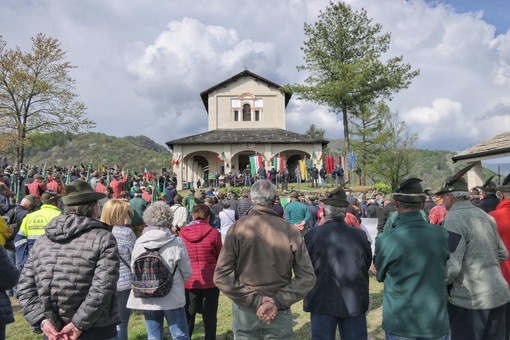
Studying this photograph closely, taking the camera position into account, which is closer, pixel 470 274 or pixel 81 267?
pixel 81 267

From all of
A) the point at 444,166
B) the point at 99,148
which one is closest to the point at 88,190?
the point at 99,148

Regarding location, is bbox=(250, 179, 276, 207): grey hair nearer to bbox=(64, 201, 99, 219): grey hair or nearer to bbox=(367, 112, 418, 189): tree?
bbox=(64, 201, 99, 219): grey hair

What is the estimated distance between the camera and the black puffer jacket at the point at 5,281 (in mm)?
2889

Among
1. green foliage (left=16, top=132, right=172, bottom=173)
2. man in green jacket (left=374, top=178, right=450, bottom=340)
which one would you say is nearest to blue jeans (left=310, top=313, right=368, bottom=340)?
man in green jacket (left=374, top=178, right=450, bottom=340)

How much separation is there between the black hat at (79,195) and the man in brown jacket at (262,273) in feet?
3.61

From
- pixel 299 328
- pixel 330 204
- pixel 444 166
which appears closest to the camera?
pixel 330 204

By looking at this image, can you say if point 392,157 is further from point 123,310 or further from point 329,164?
point 123,310

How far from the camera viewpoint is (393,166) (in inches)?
1344

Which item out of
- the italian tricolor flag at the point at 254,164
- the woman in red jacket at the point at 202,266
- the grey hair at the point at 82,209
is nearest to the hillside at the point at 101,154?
the italian tricolor flag at the point at 254,164

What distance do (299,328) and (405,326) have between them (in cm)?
283

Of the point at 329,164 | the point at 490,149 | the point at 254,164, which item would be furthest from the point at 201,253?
the point at 329,164

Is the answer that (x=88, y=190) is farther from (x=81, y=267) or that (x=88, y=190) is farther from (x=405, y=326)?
(x=405, y=326)

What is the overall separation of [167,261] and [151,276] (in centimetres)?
20

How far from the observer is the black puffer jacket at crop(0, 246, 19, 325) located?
2.89 meters
